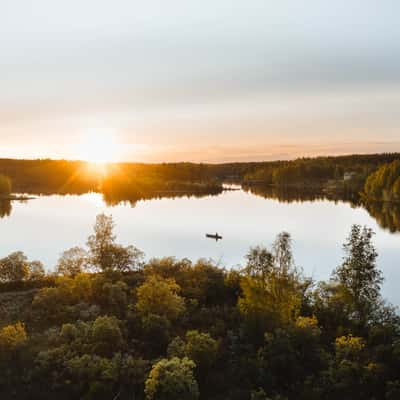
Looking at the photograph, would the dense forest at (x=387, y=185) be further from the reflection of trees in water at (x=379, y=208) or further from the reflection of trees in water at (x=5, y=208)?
the reflection of trees in water at (x=5, y=208)

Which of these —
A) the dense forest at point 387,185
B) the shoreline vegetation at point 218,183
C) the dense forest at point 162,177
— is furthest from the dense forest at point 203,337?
the dense forest at point 162,177

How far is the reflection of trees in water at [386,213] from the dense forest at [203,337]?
121ft

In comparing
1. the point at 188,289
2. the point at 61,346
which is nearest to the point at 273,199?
the point at 188,289

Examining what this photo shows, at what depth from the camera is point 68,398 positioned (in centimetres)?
1411

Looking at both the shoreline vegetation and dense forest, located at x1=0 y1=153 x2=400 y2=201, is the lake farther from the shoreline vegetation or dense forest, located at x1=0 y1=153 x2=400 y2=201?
dense forest, located at x1=0 y1=153 x2=400 y2=201

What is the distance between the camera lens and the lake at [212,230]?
128ft

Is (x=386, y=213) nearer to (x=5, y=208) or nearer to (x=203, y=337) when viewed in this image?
(x=203, y=337)

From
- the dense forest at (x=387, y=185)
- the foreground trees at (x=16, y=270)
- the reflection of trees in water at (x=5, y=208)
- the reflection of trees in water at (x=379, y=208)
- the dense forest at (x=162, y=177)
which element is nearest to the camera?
the foreground trees at (x=16, y=270)

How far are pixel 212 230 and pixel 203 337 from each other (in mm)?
39934

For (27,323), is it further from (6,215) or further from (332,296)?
(6,215)

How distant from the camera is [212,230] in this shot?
55.8m

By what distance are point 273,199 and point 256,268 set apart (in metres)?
78.1

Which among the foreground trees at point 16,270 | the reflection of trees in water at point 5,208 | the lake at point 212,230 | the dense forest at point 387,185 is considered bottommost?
the lake at point 212,230

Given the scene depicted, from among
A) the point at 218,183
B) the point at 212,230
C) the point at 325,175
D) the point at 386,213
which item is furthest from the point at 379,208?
the point at 218,183
